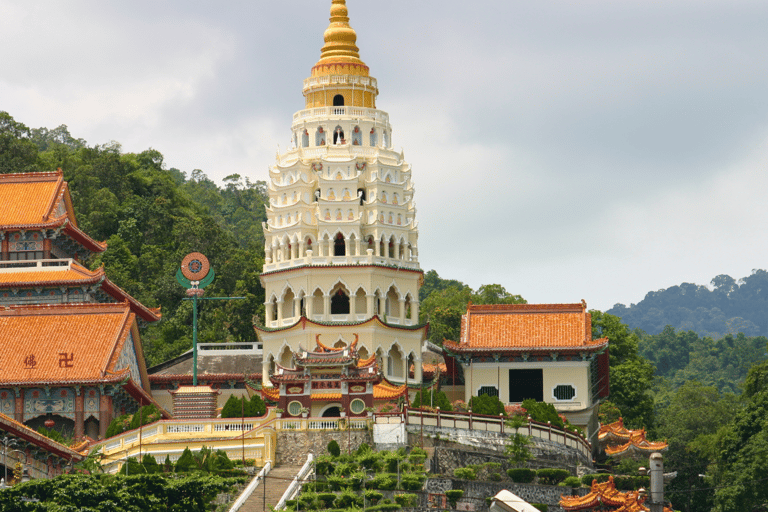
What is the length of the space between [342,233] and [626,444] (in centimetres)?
1752

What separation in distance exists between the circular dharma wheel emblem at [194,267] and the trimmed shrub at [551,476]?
2119cm

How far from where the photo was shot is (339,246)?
255 ft

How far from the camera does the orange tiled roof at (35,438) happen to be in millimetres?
49094

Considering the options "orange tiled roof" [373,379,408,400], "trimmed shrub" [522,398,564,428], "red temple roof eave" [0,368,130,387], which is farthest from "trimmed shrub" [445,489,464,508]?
"red temple roof eave" [0,368,130,387]

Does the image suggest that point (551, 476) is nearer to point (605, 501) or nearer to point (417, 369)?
point (605, 501)

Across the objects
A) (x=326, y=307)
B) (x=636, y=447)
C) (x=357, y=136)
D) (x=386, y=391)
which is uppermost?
(x=357, y=136)

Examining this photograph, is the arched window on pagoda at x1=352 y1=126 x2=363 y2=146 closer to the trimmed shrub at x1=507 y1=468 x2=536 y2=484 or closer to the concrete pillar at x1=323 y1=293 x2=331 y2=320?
the concrete pillar at x1=323 y1=293 x2=331 y2=320

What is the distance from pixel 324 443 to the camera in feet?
195

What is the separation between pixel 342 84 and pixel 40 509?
40831mm

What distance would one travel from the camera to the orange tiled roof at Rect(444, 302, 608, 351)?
240ft

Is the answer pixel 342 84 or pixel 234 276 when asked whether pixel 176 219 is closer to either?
pixel 234 276

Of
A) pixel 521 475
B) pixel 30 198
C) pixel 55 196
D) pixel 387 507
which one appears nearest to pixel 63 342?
pixel 55 196

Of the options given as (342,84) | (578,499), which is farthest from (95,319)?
(578,499)

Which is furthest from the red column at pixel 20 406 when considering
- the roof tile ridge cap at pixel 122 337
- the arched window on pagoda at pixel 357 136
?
the arched window on pagoda at pixel 357 136
